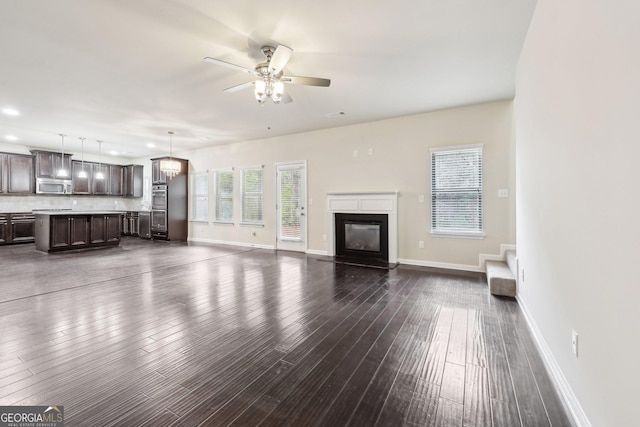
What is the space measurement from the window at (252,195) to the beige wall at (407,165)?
26 centimetres

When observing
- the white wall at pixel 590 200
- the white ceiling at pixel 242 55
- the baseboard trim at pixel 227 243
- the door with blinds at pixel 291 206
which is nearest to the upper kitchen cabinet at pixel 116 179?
the baseboard trim at pixel 227 243

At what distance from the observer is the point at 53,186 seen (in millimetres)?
8414

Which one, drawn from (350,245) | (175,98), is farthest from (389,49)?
(350,245)

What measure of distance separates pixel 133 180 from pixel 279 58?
9616mm

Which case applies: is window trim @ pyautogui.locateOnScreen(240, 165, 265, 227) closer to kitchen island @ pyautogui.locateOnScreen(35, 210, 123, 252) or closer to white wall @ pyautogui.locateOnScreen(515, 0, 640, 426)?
kitchen island @ pyautogui.locateOnScreen(35, 210, 123, 252)

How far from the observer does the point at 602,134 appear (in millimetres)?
1282

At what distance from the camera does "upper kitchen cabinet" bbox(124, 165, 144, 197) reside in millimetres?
10047

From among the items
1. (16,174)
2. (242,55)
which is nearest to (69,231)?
(16,174)

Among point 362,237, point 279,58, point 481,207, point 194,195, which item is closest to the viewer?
point 279,58

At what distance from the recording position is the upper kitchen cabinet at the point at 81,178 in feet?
29.2

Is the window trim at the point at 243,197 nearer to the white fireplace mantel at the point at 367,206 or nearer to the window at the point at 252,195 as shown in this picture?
the window at the point at 252,195

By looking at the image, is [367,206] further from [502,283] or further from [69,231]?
[69,231]

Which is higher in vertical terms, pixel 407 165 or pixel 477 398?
pixel 407 165

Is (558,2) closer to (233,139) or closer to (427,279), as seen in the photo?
(427,279)
